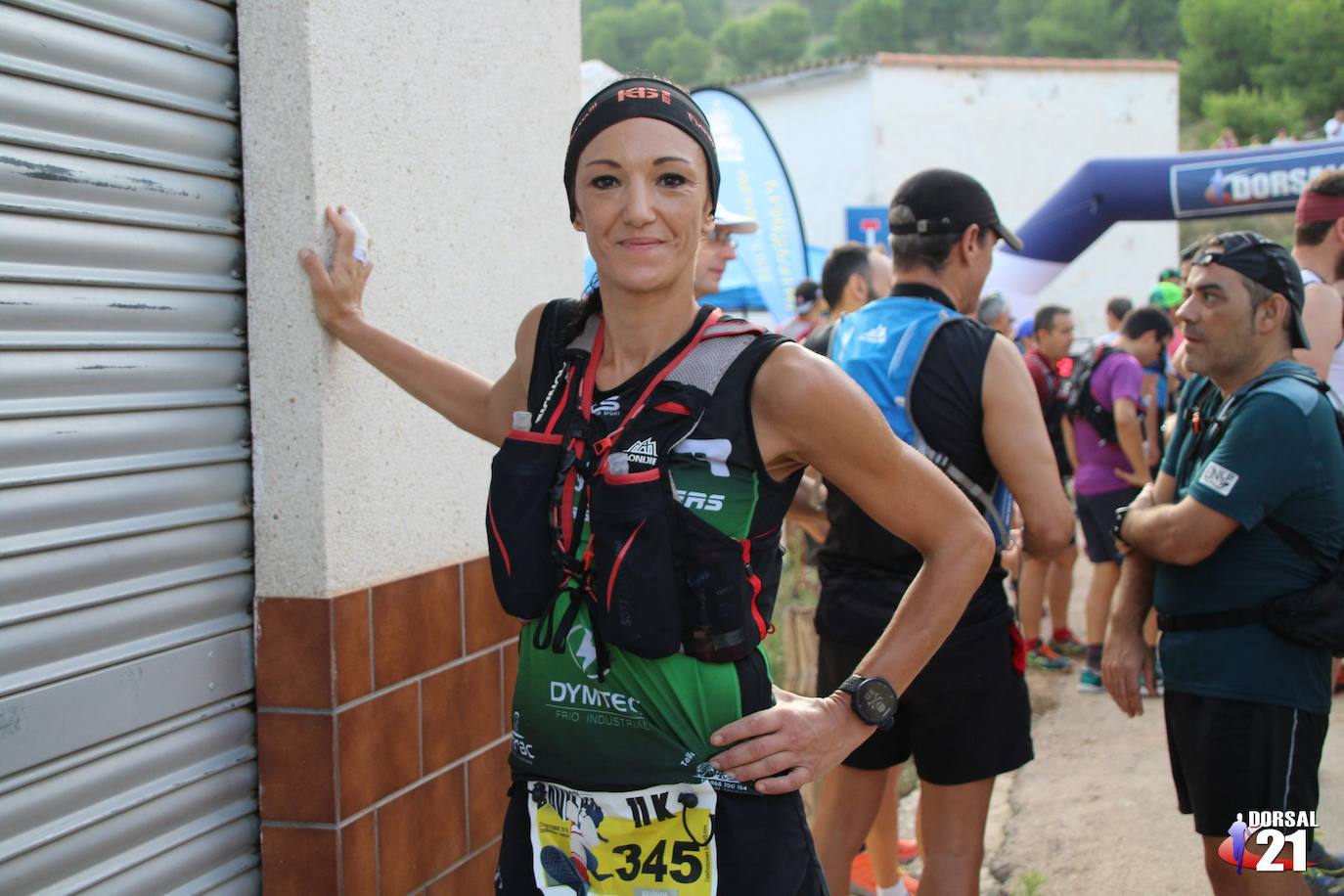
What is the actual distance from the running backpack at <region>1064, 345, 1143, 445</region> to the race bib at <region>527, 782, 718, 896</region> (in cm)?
615

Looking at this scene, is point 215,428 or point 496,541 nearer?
point 496,541

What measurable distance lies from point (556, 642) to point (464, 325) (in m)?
1.48

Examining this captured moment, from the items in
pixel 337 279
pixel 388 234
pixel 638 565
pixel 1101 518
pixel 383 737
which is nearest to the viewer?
pixel 638 565

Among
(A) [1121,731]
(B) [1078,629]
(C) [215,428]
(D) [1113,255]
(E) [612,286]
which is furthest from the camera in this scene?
(D) [1113,255]

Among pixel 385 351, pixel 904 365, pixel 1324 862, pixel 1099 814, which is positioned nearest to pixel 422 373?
pixel 385 351

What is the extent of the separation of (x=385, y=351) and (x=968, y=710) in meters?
1.86

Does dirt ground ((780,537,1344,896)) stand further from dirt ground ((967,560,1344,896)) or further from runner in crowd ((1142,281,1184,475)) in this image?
runner in crowd ((1142,281,1184,475))

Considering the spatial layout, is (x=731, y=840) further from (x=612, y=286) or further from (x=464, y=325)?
(x=464, y=325)

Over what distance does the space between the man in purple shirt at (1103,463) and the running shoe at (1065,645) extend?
0.30 metres

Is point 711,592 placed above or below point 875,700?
above

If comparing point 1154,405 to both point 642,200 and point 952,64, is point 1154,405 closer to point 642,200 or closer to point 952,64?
point 642,200

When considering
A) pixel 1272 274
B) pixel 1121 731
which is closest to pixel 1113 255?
pixel 1121 731

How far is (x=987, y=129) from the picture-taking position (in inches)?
1137

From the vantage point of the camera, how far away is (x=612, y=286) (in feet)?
7.10
